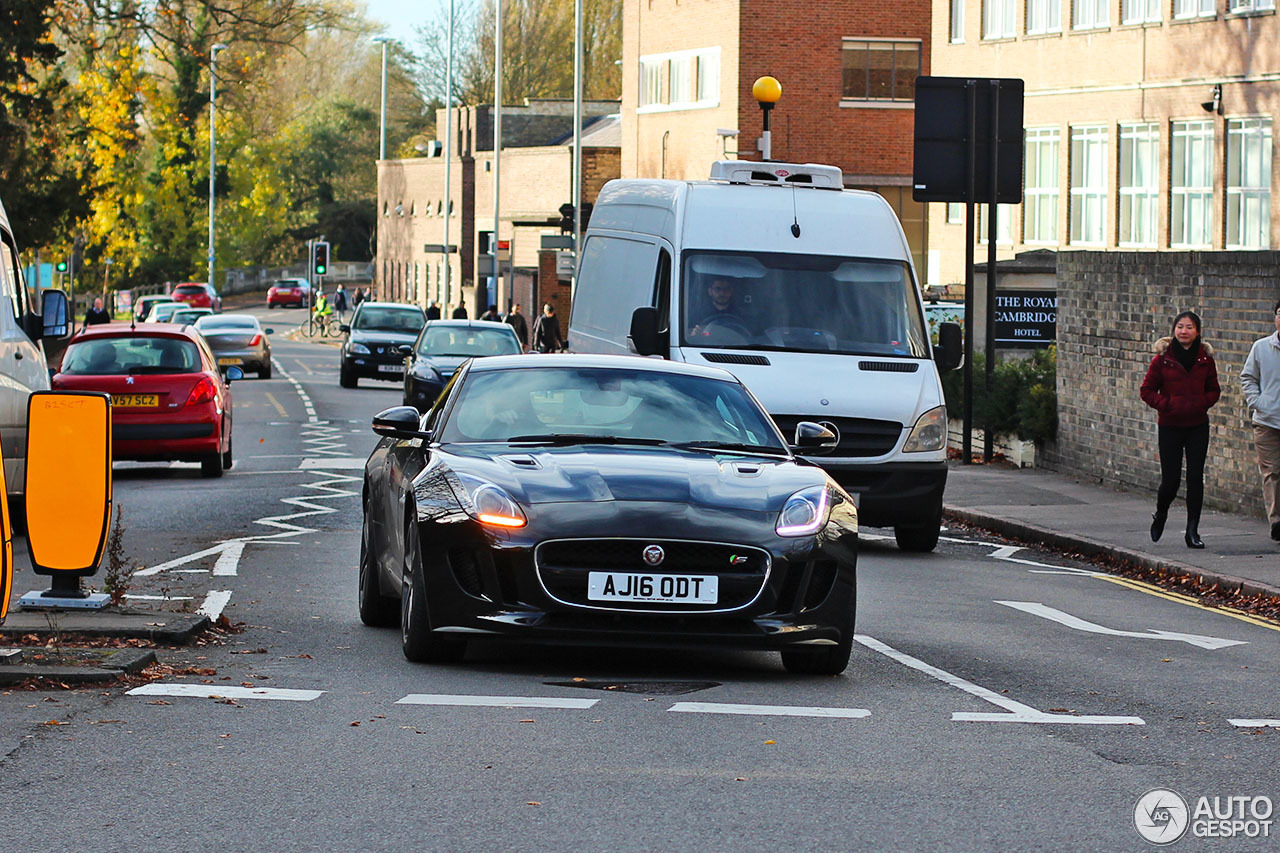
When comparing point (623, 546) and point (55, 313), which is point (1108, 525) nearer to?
point (55, 313)

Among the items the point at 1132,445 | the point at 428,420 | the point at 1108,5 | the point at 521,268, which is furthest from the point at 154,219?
the point at 428,420

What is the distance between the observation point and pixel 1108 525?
18.3 m

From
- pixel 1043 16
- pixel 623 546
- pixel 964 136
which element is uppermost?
pixel 1043 16

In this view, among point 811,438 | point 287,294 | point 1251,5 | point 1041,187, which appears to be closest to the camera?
point 811,438

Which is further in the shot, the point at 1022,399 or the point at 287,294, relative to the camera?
the point at 287,294

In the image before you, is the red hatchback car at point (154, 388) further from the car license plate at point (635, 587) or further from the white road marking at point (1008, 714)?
the car license plate at point (635, 587)

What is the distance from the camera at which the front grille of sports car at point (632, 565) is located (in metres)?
8.75

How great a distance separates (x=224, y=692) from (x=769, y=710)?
219cm

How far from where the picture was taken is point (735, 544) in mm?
8805

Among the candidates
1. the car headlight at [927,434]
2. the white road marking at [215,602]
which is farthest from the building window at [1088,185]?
the white road marking at [215,602]

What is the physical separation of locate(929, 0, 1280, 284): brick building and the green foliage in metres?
10.9

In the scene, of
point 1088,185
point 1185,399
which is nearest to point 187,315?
point 1088,185

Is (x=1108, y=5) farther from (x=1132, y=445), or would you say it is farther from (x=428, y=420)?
(x=428, y=420)

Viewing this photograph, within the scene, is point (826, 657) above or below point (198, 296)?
below
